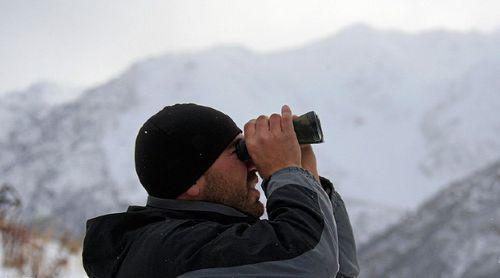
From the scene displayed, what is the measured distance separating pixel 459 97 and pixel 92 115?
94590 millimetres

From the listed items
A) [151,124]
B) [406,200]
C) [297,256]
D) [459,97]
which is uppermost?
→ [151,124]

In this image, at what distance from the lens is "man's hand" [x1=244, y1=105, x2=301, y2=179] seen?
1639 mm

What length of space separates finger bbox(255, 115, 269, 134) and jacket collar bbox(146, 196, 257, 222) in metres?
0.25

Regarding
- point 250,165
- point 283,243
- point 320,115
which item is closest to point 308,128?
point 250,165

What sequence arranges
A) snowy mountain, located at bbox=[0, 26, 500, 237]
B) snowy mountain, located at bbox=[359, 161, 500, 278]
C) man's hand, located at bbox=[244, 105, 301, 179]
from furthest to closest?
snowy mountain, located at bbox=[0, 26, 500, 237], snowy mountain, located at bbox=[359, 161, 500, 278], man's hand, located at bbox=[244, 105, 301, 179]

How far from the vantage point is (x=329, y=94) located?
567 ft

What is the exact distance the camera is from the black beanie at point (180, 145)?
1.78 meters

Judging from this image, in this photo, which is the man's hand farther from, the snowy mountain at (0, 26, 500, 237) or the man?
the snowy mountain at (0, 26, 500, 237)

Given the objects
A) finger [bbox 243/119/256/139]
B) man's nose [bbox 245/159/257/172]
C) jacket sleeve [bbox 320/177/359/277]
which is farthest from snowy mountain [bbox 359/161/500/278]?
finger [bbox 243/119/256/139]

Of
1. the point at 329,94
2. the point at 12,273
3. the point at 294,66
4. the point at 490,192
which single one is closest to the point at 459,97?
the point at 329,94

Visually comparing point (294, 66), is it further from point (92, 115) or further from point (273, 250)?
point (273, 250)

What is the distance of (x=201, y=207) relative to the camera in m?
1.77

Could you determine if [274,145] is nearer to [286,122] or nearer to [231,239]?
[286,122]

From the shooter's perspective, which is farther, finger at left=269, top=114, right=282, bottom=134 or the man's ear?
the man's ear
